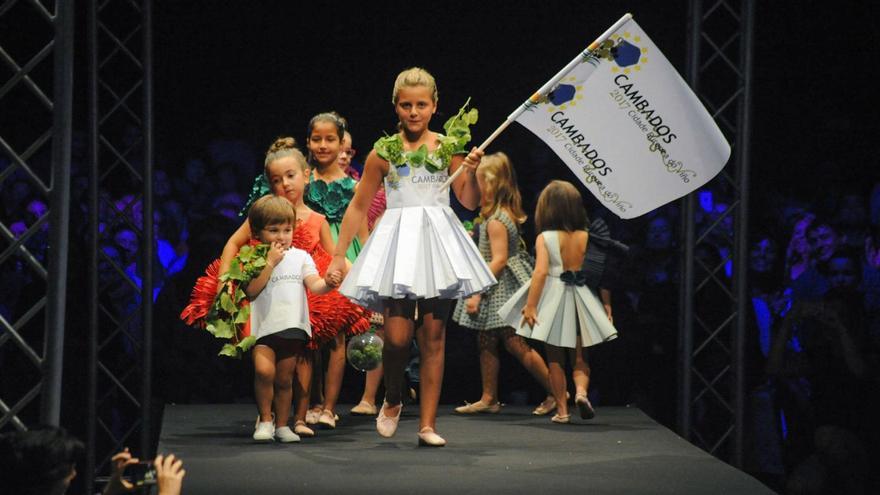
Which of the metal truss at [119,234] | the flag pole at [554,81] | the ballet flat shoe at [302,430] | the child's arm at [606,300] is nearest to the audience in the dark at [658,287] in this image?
the metal truss at [119,234]

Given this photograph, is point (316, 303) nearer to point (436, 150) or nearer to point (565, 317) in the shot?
point (436, 150)

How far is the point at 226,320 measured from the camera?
5.44 m

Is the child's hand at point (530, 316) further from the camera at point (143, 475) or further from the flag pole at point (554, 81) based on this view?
the camera at point (143, 475)

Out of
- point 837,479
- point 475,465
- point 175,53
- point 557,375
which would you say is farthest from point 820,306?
point 175,53

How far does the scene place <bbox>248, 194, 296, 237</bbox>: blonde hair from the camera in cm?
540

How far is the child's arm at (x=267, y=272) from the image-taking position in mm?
5383

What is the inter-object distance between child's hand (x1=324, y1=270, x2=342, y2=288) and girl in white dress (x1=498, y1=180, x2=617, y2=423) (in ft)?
4.85

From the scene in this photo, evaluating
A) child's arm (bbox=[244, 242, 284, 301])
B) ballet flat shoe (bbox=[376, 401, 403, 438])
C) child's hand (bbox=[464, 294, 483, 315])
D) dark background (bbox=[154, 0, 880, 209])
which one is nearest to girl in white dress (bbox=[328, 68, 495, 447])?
ballet flat shoe (bbox=[376, 401, 403, 438])

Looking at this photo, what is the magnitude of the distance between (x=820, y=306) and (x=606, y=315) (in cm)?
120

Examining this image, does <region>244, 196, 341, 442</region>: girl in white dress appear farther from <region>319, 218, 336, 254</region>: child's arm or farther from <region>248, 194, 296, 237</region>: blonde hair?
<region>319, 218, 336, 254</region>: child's arm

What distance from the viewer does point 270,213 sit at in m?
5.40

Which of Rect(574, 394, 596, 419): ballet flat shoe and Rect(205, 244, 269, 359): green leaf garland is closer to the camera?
Rect(205, 244, 269, 359): green leaf garland

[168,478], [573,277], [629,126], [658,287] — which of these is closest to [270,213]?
[629,126]

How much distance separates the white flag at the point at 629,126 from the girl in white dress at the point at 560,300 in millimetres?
1278
